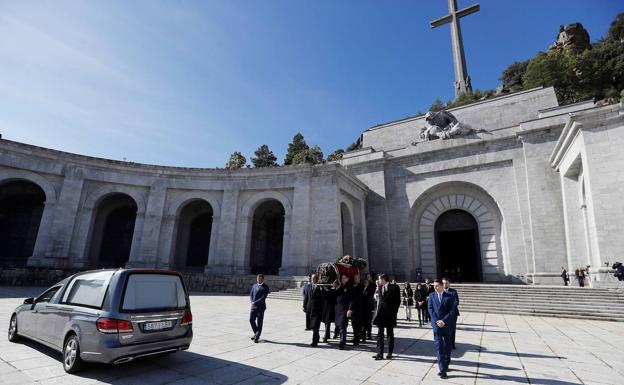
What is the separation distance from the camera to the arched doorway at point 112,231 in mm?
22484

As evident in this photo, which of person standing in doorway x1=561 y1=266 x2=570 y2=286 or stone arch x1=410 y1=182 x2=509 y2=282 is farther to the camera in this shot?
stone arch x1=410 y1=182 x2=509 y2=282

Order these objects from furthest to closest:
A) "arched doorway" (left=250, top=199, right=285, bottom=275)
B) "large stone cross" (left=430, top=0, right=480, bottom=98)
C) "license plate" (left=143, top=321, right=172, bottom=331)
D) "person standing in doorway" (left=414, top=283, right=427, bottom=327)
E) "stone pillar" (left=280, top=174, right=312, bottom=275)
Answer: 1. "large stone cross" (left=430, top=0, right=480, bottom=98)
2. "arched doorway" (left=250, top=199, right=285, bottom=275)
3. "stone pillar" (left=280, top=174, right=312, bottom=275)
4. "person standing in doorway" (left=414, top=283, right=427, bottom=327)
5. "license plate" (left=143, top=321, right=172, bottom=331)

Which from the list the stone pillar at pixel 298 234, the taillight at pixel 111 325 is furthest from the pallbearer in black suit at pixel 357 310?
the stone pillar at pixel 298 234

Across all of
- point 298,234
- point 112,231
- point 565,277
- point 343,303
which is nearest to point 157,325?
point 343,303

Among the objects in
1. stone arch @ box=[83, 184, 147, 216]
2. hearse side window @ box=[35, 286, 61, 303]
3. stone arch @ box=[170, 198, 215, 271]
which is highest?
stone arch @ box=[83, 184, 147, 216]

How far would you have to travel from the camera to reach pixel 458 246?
78.2 ft

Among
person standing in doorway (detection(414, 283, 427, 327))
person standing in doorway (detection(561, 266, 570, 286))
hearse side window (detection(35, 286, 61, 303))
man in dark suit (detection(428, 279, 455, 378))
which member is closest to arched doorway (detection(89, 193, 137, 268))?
hearse side window (detection(35, 286, 61, 303))

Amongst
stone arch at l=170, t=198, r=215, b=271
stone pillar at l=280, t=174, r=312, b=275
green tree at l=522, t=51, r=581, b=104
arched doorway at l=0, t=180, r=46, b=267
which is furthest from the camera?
green tree at l=522, t=51, r=581, b=104

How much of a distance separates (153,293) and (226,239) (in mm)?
15770

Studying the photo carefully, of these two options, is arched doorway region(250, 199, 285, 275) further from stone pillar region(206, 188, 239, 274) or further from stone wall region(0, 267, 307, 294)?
stone wall region(0, 267, 307, 294)

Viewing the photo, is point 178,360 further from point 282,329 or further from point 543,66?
point 543,66

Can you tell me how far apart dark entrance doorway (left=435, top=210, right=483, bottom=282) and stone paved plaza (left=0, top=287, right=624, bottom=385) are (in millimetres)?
13428

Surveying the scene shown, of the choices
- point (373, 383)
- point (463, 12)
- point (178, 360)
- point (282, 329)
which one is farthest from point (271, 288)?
point (463, 12)

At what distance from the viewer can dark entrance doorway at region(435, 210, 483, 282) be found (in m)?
22.3
